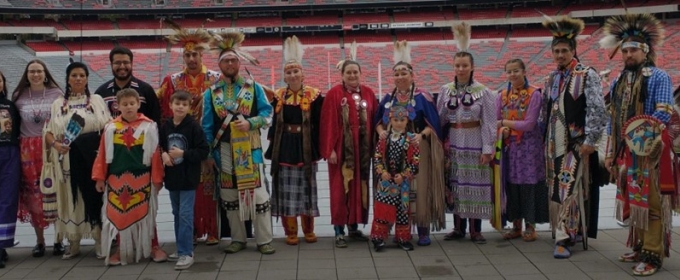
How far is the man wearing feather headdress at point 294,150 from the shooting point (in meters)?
4.73

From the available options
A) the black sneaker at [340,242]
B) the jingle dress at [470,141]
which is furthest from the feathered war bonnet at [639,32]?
the black sneaker at [340,242]

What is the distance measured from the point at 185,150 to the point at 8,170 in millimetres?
1463

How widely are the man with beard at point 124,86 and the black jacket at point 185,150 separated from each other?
0.57 meters

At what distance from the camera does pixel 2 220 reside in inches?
171

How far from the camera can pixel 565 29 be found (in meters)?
4.39

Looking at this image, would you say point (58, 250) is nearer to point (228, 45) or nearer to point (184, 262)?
point (184, 262)

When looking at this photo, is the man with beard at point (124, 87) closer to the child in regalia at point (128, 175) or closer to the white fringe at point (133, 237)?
the white fringe at point (133, 237)

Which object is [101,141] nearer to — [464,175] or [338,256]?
[338,256]

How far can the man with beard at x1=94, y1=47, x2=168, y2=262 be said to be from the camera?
179 inches

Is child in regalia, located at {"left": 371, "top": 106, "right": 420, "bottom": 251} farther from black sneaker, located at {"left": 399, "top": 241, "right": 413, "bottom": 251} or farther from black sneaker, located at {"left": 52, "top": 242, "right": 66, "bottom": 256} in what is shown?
black sneaker, located at {"left": 52, "top": 242, "right": 66, "bottom": 256}

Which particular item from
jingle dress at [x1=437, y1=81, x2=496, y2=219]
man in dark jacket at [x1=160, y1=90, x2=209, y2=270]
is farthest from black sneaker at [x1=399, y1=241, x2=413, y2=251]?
man in dark jacket at [x1=160, y1=90, x2=209, y2=270]

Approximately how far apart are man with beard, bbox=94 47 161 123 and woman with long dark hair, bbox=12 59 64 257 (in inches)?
15.7

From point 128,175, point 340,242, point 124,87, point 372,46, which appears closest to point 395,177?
point 340,242

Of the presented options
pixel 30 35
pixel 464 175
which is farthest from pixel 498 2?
pixel 464 175
